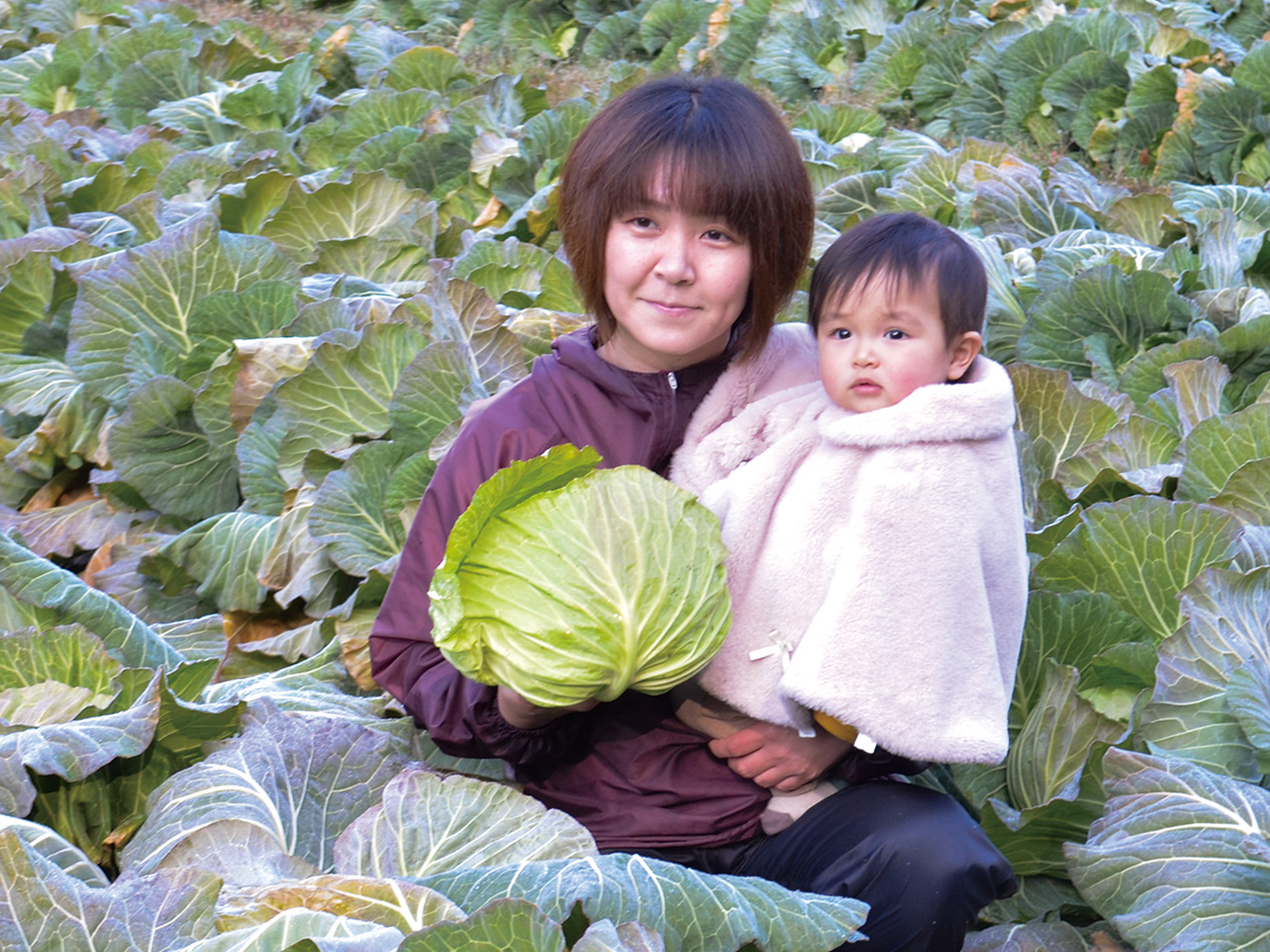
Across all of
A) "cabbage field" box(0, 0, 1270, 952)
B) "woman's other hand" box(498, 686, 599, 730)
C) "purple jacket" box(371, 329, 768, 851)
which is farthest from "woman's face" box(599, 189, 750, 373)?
"cabbage field" box(0, 0, 1270, 952)

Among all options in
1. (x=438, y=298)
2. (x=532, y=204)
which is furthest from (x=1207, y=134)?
(x=438, y=298)

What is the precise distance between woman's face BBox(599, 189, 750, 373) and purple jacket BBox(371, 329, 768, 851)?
0.12 meters

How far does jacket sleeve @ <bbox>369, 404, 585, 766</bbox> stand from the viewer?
2291 mm

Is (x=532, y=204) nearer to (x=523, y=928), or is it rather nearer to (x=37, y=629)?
(x=37, y=629)

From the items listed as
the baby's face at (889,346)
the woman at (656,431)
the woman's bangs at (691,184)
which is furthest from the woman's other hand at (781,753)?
the woman's bangs at (691,184)

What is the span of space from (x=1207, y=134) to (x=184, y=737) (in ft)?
18.1

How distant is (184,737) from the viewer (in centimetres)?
245

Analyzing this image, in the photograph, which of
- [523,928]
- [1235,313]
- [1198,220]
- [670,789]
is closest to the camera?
[523,928]

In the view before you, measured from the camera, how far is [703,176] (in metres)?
2.29

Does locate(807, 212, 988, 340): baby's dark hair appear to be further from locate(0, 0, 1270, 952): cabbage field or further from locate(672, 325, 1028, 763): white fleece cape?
locate(0, 0, 1270, 952): cabbage field

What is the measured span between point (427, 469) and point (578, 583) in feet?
4.65

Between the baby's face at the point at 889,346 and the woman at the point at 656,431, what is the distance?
23 cm

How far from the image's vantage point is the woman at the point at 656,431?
2258 millimetres

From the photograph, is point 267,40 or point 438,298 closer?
point 438,298
